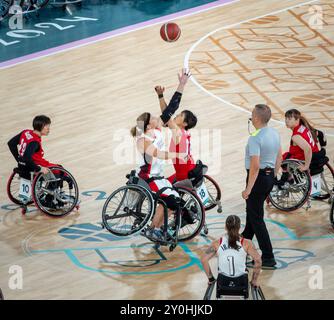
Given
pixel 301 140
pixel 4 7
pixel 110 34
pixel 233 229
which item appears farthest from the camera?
pixel 4 7

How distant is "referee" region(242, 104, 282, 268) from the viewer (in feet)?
36.7

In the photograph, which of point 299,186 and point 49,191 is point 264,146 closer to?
point 299,186

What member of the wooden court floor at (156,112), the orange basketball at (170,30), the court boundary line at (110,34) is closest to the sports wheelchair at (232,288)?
the wooden court floor at (156,112)

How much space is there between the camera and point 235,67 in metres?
18.5

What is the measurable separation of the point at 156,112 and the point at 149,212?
5.02m

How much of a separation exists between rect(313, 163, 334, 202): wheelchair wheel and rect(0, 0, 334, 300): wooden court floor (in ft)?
0.61

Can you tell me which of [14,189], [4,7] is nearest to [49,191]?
[14,189]

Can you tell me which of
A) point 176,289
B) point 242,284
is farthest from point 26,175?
point 242,284

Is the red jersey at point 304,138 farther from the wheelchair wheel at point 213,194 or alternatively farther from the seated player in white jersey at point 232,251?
the seated player in white jersey at point 232,251

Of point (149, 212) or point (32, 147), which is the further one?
point (32, 147)

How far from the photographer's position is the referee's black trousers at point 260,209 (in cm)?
1135

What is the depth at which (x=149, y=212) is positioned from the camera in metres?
11.9

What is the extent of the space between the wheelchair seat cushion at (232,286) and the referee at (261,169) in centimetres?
138
